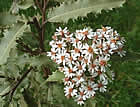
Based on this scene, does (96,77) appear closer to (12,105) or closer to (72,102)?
(72,102)

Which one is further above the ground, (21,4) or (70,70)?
(21,4)

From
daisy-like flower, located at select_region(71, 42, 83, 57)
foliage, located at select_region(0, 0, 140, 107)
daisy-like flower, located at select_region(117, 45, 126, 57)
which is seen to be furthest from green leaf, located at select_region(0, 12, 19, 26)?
daisy-like flower, located at select_region(117, 45, 126, 57)

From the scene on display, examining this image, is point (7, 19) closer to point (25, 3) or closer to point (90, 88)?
point (25, 3)

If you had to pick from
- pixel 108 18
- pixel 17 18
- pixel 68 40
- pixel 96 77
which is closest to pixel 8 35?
pixel 17 18

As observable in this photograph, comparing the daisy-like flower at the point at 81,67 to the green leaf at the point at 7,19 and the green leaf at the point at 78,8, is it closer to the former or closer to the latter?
the green leaf at the point at 78,8

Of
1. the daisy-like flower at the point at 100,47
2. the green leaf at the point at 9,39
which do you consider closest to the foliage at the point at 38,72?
the green leaf at the point at 9,39

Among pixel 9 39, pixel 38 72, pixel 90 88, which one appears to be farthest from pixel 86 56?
pixel 38 72
